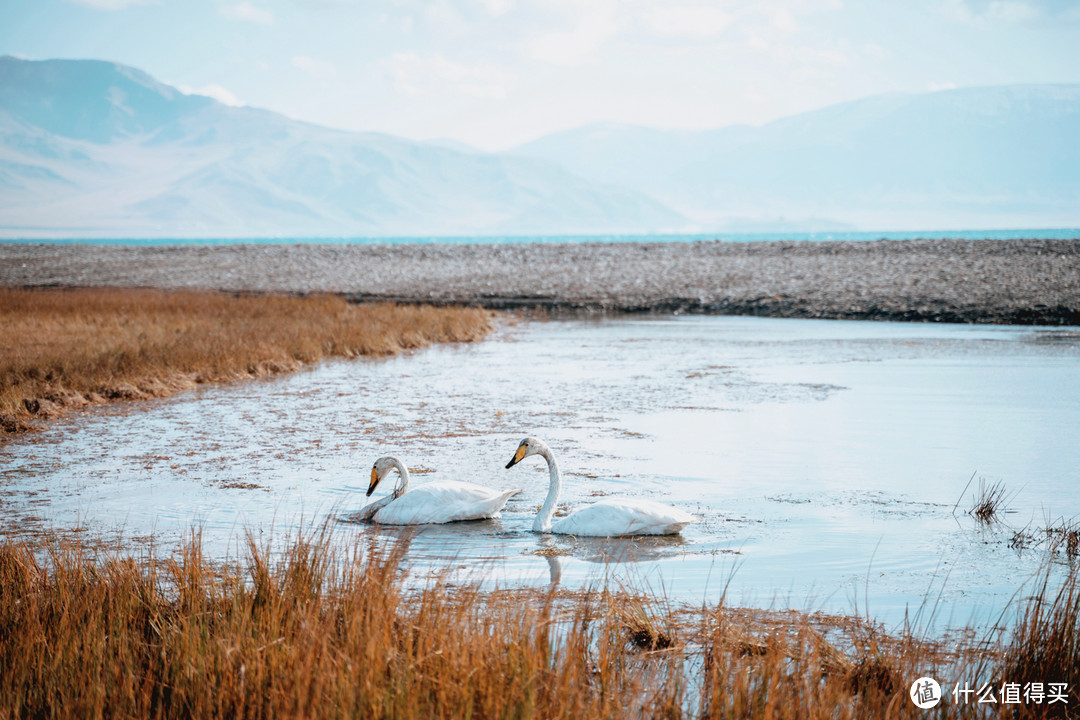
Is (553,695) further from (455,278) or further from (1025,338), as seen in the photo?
(455,278)

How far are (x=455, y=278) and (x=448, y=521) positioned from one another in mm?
41206

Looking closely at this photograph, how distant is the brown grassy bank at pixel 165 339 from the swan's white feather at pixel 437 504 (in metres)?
7.91

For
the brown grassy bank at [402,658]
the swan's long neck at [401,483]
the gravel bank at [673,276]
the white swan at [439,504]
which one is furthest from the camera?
the gravel bank at [673,276]

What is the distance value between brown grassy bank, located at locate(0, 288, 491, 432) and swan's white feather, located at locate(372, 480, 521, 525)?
7.91 metres

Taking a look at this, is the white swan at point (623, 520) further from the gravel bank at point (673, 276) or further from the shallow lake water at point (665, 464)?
the gravel bank at point (673, 276)

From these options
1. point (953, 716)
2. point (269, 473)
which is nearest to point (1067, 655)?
point (953, 716)

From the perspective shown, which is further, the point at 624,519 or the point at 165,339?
the point at 165,339

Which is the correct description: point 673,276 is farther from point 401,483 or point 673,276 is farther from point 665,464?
point 401,483

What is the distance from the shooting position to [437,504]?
8.95 metres

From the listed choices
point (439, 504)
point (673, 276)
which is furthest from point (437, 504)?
point (673, 276)

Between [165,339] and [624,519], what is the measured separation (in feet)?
51.8

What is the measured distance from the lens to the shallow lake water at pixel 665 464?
760 centimetres

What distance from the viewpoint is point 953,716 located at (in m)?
4.61

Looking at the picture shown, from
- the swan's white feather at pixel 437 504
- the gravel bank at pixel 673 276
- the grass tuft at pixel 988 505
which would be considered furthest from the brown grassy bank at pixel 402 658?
the gravel bank at pixel 673 276
